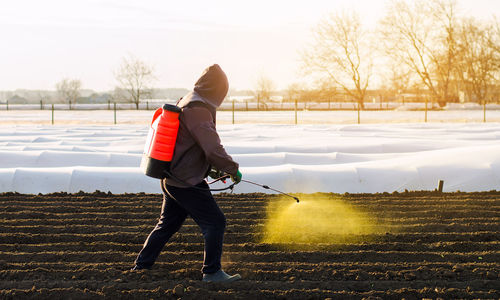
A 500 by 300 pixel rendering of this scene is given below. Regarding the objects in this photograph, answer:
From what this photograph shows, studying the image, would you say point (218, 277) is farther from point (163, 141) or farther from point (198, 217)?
point (163, 141)

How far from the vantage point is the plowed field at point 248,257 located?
3.91 m

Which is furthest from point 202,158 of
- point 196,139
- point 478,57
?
point 478,57

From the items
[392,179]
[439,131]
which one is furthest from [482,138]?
[392,179]

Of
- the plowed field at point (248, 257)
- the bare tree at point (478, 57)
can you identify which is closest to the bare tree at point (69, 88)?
the bare tree at point (478, 57)

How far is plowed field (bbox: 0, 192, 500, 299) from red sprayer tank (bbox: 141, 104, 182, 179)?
843 millimetres

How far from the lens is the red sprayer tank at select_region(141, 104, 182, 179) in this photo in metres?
3.66

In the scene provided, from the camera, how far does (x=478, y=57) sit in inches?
1965

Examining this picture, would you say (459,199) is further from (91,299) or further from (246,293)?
(91,299)

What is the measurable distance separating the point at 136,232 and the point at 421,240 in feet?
9.14

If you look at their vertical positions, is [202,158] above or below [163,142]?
below

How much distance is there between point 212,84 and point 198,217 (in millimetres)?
905

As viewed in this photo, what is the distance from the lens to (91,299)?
3752mm

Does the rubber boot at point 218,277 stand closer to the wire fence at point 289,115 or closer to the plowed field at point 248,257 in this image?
the plowed field at point 248,257

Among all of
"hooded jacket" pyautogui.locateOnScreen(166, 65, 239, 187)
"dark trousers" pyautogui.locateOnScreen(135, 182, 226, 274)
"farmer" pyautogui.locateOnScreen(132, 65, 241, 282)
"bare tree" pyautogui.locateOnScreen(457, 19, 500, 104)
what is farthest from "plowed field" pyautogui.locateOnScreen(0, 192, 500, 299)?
"bare tree" pyautogui.locateOnScreen(457, 19, 500, 104)
